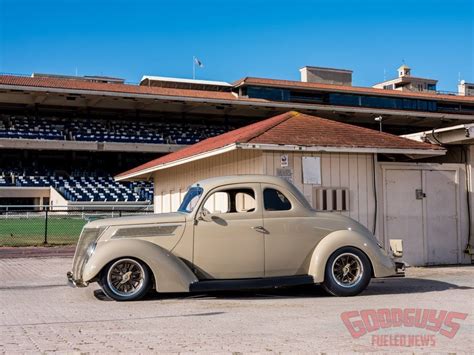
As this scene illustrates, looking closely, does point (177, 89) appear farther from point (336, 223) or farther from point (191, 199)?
point (336, 223)

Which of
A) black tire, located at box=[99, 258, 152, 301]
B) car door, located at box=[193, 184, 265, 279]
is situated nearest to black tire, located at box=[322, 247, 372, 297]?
car door, located at box=[193, 184, 265, 279]

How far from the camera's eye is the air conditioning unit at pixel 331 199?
1315 cm

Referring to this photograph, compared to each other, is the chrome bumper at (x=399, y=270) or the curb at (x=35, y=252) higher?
the chrome bumper at (x=399, y=270)

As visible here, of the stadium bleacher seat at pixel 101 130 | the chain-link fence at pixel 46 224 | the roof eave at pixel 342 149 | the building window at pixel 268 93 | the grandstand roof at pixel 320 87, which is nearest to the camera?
the roof eave at pixel 342 149

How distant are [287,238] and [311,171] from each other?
3801mm

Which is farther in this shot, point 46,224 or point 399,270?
point 46,224

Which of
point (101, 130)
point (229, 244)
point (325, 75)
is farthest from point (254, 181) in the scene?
point (325, 75)

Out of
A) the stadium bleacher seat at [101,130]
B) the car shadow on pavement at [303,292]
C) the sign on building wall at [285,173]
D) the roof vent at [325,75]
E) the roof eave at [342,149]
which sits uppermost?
the roof vent at [325,75]

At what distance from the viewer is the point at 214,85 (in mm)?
59469

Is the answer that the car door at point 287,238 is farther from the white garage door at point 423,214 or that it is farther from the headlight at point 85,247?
the white garage door at point 423,214

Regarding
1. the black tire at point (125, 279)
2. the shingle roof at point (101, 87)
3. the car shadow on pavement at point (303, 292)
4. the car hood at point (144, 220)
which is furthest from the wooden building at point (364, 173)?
the shingle roof at point (101, 87)

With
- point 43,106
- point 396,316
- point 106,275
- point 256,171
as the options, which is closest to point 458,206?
point 256,171

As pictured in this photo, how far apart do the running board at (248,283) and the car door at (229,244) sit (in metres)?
0.10

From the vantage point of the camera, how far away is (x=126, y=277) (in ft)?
30.0
